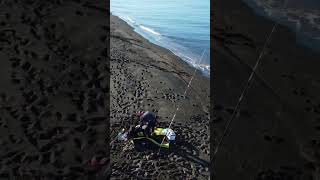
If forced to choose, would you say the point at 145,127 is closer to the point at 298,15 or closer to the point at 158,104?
the point at 158,104

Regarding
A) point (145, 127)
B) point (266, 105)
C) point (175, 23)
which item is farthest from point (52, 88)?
point (175, 23)

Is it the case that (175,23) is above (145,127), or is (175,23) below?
above

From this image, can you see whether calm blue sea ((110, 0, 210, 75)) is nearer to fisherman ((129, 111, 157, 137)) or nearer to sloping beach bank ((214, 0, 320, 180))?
sloping beach bank ((214, 0, 320, 180))

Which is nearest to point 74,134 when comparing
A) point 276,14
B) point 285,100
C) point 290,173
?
point 290,173

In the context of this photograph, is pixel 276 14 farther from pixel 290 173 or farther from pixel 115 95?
pixel 290 173

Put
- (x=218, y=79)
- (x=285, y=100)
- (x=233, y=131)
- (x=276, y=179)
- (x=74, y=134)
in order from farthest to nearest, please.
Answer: (x=218, y=79), (x=285, y=100), (x=233, y=131), (x=74, y=134), (x=276, y=179)

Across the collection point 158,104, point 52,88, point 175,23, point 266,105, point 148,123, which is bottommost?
point 158,104
